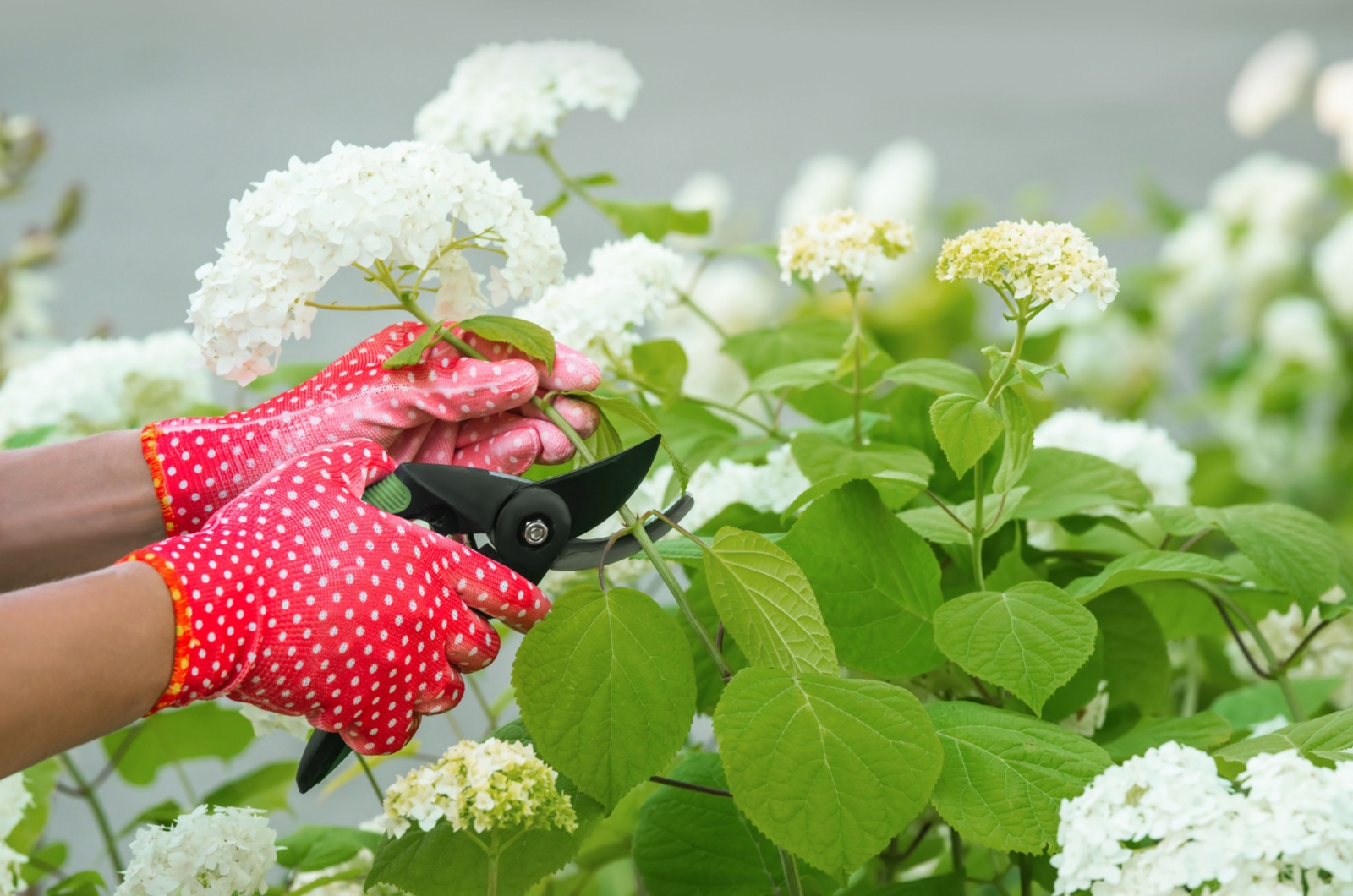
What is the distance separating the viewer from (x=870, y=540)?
0.63 m

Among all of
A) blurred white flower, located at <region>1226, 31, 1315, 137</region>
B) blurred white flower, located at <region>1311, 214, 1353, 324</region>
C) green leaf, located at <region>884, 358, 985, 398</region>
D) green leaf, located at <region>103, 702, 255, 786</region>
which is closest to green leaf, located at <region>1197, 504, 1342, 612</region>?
green leaf, located at <region>884, 358, 985, 398</region>

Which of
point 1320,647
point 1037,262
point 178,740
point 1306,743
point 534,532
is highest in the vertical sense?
point 1037,262

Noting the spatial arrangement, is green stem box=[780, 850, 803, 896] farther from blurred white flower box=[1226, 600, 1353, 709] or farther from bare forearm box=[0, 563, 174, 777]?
blurred white flower box=[1226, 600, 1353, 709]

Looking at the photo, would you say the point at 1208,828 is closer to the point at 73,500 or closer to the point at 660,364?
the point at 660,364

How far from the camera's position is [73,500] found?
0.71 meters

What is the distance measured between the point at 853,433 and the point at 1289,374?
1.28m

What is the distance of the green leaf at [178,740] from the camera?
3.12ft

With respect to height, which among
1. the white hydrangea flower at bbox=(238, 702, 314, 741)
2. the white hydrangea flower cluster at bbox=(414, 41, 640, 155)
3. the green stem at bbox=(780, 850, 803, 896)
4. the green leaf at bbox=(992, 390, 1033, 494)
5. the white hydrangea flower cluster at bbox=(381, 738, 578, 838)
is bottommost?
the green stem at bbox=(780, 850, 803, 896)

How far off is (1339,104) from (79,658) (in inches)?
78.8

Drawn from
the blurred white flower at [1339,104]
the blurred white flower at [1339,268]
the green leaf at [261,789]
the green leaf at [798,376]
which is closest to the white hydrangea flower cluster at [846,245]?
the green leaf at [798,376]

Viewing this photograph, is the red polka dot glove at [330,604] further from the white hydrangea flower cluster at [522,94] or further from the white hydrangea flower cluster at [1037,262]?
Result: the white hydrangea flower cluster at [522,94]

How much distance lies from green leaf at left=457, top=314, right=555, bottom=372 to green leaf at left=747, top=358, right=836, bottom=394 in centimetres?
17

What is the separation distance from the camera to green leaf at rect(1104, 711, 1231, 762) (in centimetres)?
61

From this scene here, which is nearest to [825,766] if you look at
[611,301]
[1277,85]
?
[611,301]
